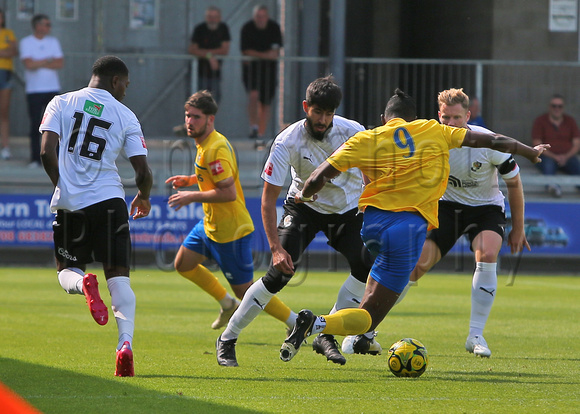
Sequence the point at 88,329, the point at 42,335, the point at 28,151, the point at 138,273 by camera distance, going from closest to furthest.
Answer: the point at 42,335 < the point at 88,329 < the point at 138,273 < the point at 28,151

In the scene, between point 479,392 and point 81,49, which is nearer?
point 479,392

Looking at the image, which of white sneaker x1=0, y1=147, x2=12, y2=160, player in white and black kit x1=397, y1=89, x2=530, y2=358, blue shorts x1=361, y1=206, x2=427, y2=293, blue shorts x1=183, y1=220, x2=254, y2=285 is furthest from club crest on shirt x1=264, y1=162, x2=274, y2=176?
white sneaker x1=0, y1=147, x2=12, y2=160

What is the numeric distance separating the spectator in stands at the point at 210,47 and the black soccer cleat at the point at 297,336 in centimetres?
1262

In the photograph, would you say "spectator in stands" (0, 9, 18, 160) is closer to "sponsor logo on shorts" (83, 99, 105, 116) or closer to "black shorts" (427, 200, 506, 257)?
"black shorts" (427, 200, 506, 257)

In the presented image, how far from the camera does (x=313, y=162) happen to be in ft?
23.4

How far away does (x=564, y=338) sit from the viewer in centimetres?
866

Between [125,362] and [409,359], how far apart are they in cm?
194

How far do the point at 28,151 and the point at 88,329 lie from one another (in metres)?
10.4

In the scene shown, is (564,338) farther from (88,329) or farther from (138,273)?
(138,273)

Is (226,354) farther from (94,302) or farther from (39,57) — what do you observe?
(39,57)

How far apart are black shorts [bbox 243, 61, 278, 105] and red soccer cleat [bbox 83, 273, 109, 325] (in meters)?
13.1

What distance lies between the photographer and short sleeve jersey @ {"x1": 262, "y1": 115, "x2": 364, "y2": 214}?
22.6 ft

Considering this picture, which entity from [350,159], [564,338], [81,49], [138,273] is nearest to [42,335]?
[350,159]

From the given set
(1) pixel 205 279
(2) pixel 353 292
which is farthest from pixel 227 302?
(2) pixel 353 292
